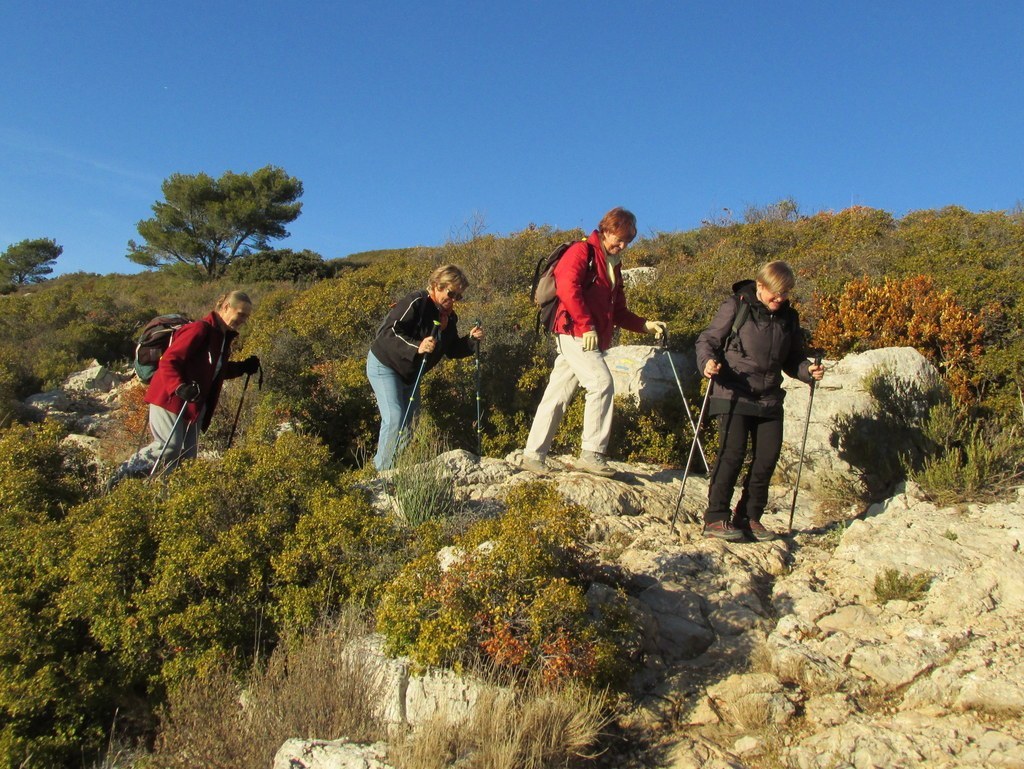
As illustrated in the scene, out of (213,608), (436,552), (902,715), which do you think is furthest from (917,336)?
(213,608)

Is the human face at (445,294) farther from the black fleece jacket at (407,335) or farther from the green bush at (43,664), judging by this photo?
the green bush at (43,664)

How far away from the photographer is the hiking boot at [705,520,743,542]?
4.83m

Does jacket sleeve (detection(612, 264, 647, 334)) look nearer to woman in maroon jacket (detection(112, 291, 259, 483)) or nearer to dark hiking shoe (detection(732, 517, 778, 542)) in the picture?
dark hiking shoe (detection(732, 517, 778, 542))

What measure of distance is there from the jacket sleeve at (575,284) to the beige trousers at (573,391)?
0.58 feet

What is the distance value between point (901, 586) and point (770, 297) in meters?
1.92

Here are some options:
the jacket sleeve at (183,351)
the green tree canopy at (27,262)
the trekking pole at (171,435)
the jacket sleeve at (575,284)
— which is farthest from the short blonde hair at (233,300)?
the green tree canopy at (27,262)

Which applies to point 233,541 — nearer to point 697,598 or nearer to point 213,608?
point 213,608

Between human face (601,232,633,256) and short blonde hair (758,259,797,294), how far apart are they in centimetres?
105

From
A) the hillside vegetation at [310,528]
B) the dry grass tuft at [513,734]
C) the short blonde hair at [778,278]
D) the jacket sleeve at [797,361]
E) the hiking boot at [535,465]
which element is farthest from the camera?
the hiking boot at [535,465]

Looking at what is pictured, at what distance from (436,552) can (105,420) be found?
27.7 feet

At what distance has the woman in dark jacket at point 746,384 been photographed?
Answer: 15.8 ft

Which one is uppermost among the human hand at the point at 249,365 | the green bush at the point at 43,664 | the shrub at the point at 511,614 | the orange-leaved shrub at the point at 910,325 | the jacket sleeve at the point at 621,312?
the orange-leaved shrub at the point at 910,325

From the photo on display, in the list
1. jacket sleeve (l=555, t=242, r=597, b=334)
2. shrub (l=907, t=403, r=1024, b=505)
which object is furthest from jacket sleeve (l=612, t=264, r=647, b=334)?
shrub (l=907, t=403, r=1024, b=505)

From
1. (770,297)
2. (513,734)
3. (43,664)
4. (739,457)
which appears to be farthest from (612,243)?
(43,664)
